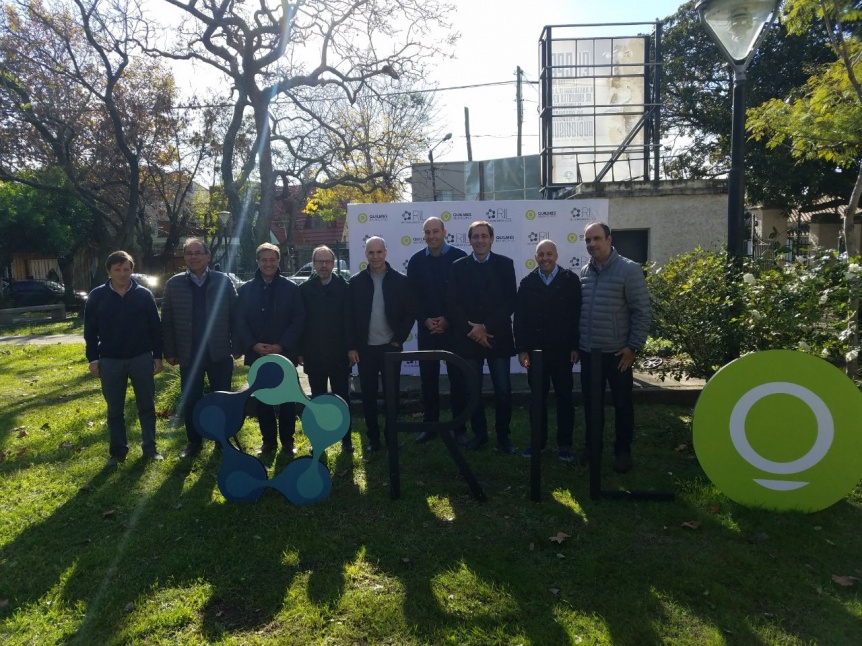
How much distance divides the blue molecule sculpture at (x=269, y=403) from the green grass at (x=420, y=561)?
0.15 m

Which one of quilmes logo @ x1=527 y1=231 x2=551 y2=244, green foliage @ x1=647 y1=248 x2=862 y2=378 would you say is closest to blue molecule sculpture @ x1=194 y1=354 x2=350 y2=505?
green foliage @ x1=647 y1=248 x2=862 y2=378

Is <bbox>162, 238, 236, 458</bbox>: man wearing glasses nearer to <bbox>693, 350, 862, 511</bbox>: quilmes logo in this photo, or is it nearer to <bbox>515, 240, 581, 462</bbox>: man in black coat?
<bbox>515, 240, 581, 462</bbox>: man in black coat

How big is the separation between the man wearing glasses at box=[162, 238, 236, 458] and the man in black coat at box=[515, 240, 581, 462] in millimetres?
2681

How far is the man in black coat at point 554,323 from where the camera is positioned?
16.8 feet

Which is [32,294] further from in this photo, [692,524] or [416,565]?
[692,524]

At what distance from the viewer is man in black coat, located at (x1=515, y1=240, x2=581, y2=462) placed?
511cm

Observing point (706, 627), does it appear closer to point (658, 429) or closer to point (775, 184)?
point (658, 429)

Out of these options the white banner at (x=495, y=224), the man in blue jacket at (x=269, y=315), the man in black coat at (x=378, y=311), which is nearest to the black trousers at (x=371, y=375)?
the man in black coat at (x=378, y=311)

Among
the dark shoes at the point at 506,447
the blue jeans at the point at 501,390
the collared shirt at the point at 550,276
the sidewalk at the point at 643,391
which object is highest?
the collared shirt at the point at 550,276

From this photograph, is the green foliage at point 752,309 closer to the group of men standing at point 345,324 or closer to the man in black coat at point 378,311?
the group of men standing at point 345,324

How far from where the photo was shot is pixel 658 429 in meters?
6.19

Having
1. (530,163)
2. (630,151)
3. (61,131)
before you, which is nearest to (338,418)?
(630,151)

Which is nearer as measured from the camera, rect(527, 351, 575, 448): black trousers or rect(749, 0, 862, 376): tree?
rect(527, 351, 575, 448): black trousers

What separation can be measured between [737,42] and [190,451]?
5968 mm
